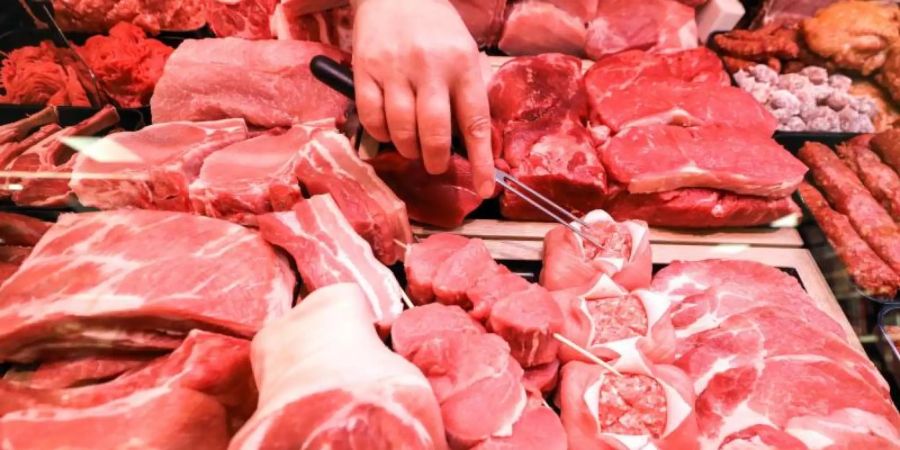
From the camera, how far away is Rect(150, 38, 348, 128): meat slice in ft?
8.51

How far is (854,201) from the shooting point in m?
2.73

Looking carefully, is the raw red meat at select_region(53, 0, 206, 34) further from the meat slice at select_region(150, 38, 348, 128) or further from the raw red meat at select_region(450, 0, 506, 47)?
the raw red meat at select_region(450, 0, 506, 47)

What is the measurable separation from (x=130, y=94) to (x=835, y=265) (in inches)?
140

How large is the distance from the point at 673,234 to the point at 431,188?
117 centimetres

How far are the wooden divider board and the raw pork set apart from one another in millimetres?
514

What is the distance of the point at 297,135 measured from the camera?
2.44 m

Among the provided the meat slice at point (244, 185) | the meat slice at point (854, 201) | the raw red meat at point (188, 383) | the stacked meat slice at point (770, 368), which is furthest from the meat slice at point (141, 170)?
the meat slice at point (854, 201)

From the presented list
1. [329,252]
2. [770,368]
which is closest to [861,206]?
[770,368]

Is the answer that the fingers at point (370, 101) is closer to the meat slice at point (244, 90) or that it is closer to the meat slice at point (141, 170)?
the meat slice at point (244, 90)

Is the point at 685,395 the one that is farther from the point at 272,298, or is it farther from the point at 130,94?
the point at 130,94

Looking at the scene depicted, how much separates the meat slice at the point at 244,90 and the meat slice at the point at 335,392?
4.33ft

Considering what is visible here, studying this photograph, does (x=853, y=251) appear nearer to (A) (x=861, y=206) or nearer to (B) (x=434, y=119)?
(A) (x=861, y=206)

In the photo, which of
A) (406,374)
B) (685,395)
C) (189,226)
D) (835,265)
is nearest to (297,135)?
(189,226)

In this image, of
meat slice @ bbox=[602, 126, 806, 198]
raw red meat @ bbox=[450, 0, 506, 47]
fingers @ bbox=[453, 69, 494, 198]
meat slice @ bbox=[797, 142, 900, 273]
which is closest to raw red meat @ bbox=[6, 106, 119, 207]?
fingers @ bbox=[453, 69, 494, 198]
